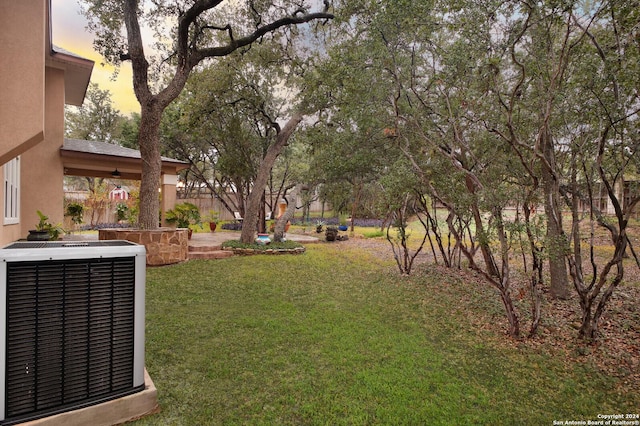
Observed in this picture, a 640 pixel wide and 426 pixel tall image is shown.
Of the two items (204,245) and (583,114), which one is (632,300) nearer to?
(583,114)

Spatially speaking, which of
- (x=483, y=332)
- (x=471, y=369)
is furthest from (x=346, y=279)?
(x=471, y=369)

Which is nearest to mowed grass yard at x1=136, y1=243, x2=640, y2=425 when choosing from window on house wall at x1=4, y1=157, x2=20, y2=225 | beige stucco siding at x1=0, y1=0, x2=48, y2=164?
beige stucco siding at x1=0, y1=0, x2=48, y2=164

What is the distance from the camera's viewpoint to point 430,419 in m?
2.23

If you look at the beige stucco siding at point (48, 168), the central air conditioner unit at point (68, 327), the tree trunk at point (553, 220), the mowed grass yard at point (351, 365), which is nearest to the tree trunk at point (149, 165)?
the mowed grass yard at point (351, 365)

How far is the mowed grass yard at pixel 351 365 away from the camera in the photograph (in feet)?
7.54

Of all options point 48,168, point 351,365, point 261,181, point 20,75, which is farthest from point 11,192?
point 351,365

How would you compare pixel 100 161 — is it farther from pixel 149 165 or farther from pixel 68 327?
→ pixel 68 327

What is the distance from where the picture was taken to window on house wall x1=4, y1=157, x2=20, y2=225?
577 centimetres

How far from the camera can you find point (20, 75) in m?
3.07

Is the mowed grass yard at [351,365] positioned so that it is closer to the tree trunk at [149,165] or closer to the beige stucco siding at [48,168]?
the tree trunk at [149,165]

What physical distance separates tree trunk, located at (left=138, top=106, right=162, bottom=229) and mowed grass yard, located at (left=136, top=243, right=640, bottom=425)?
7.93 feet

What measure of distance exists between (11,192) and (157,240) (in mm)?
2704

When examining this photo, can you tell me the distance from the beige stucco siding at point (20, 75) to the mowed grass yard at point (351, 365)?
2.31 meters

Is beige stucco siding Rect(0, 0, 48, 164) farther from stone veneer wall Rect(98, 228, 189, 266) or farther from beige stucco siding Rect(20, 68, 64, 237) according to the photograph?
beige stucco siding Rect(20, 68, 64, 237)
